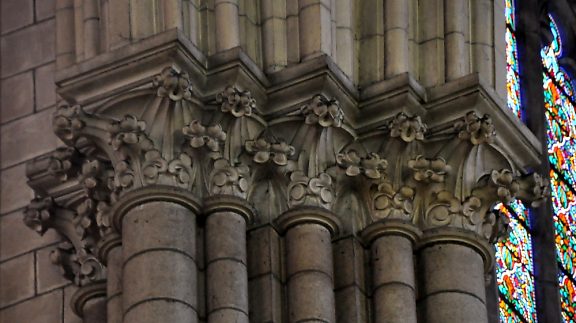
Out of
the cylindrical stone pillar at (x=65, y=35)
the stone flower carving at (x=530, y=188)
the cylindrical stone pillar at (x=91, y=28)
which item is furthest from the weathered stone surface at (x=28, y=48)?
the stone flower carving at (x=530, y=188)

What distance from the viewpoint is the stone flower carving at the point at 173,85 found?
13.8m

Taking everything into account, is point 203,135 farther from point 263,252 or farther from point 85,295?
point 85,295

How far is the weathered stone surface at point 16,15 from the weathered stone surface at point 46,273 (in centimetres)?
160

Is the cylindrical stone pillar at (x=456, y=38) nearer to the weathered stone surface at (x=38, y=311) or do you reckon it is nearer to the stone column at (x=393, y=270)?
the stone column at (x=393, y=270)

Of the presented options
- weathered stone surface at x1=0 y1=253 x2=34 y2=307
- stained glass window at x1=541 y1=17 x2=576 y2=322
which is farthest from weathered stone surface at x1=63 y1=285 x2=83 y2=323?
stained glass window at x1=541 y1=17 x2=576 y2=322

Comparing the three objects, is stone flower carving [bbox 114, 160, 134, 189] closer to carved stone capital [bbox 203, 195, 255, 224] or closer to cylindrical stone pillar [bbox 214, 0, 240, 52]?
carved stone capital [bbox 203, 195, 255, 224]

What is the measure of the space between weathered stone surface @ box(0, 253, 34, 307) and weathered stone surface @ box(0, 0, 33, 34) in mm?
1591

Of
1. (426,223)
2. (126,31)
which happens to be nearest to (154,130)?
(126,31)

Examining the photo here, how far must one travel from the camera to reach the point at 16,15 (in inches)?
628

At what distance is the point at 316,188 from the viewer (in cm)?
1405

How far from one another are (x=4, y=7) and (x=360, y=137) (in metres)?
2.73

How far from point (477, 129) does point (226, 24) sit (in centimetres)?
143

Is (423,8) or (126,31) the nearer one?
(126,31)

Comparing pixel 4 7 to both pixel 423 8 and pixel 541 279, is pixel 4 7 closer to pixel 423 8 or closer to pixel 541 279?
pixel 423 8
